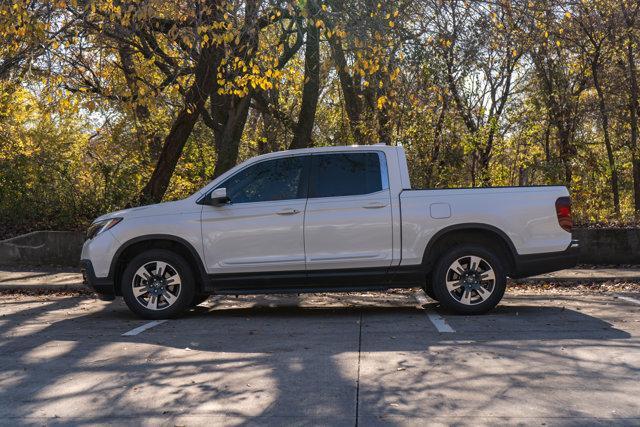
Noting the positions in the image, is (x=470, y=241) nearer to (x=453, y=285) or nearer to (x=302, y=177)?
(x=453, y=285)

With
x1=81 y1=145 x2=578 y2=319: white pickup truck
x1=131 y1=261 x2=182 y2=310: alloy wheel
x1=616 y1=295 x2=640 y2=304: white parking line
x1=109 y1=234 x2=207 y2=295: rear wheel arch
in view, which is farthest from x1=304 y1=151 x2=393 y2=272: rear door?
x1=616 y1=295 x2=640 y2=304: white parking line

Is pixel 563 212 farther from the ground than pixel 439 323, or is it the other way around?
pixel 563 212

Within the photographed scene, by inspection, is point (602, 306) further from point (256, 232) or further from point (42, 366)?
point (42, 366)

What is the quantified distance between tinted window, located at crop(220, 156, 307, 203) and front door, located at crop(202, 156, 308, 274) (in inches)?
0.5

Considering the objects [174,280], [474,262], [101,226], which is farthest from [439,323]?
[101,226]

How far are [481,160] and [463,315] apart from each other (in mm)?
10591

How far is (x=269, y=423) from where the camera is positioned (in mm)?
4742

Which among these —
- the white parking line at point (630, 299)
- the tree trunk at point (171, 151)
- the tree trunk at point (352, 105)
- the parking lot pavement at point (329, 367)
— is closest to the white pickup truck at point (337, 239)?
the parking lot pavement at point (329, 367)

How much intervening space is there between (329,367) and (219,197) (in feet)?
10.3

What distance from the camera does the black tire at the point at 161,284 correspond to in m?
8.95

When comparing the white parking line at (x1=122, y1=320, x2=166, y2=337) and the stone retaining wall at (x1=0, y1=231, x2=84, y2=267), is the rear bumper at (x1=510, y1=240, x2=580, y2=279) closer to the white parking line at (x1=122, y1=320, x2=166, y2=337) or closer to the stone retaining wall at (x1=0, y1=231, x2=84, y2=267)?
the white parking line at (x1=122, y1=320, x2=166, y2=337)

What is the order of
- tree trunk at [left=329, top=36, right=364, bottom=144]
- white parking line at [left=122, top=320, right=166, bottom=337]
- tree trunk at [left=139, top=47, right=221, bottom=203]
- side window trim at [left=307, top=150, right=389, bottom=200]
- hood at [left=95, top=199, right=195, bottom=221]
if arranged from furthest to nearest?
tree trunk at [left=329, top=36, right=364, bottom=144], tree trunk at [left=139, top=47, right=221, bottom=203], hood at [left=95, top=199, right=195, bottom=221], side window trim at [left=307, top=150, right=389, bottom=200], white parking line at [left=122, top=320, right=166, bottom=337]

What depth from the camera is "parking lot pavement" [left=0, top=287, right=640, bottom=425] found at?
16.3 ft

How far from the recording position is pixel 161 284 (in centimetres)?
904
